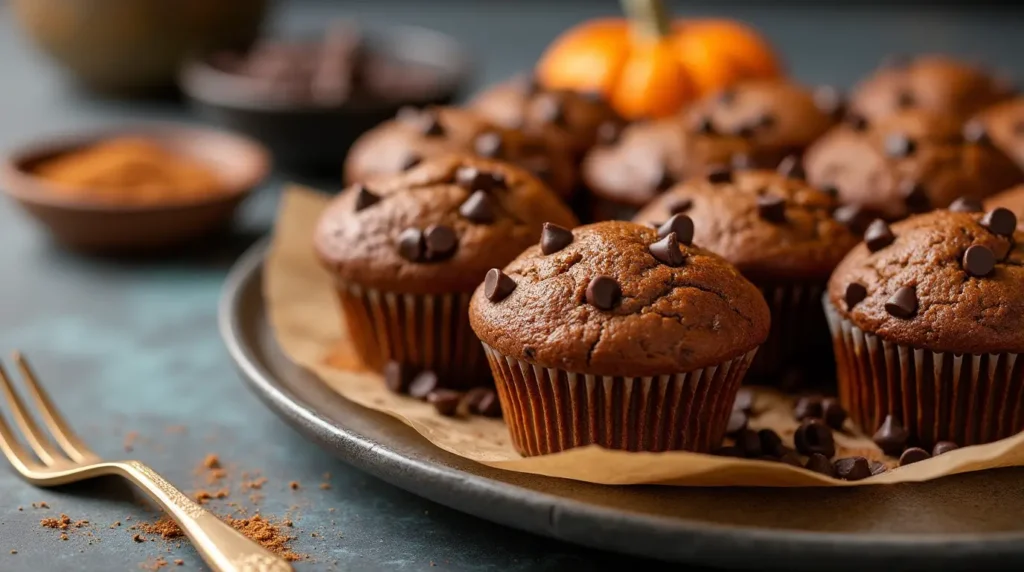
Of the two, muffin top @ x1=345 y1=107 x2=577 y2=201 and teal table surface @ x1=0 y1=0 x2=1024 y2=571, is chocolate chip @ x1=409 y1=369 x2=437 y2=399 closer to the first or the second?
teal table surface @ x1=0 y1=0 x2=1024 y2=571

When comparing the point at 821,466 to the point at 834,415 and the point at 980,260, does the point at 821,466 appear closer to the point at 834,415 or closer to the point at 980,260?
the point at 834,415

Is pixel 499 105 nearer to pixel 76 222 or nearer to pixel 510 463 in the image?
pixel 76 222

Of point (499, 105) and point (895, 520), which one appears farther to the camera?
point (499, 105)

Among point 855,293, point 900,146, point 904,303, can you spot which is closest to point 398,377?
point 855,293

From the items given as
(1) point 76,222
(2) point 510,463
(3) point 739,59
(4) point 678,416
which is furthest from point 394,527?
(3) point 739,59

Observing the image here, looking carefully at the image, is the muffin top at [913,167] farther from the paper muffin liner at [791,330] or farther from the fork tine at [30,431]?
the fork tine at [30,431]

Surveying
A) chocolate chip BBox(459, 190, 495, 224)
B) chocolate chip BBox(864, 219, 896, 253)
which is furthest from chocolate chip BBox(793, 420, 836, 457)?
chocolate chip BBox(459, 190, 495, 224)

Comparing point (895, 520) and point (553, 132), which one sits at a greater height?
point (553, 132)
